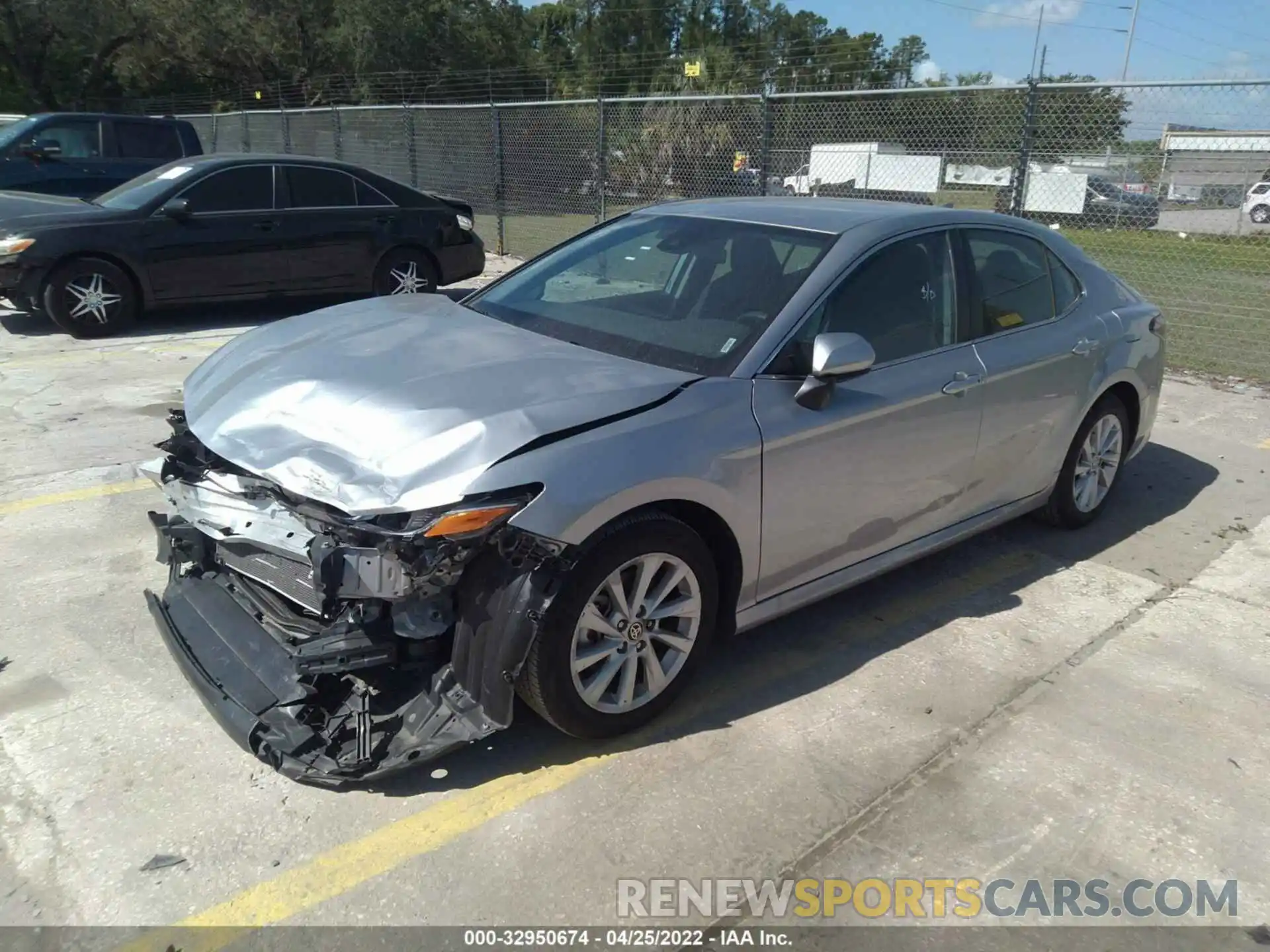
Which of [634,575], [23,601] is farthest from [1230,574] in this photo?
[23,601]

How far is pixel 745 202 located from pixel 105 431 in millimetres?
4234

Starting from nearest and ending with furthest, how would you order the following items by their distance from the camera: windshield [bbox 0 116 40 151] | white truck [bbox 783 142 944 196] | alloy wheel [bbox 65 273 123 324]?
alloy wheel [bbox 65 273 123 324]
windshield [bbox 0 116 40 151]
white truck [bbox 783 142 944 196]

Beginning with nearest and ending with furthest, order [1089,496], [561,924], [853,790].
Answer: [561,924] < [853,790] < [1089,496]

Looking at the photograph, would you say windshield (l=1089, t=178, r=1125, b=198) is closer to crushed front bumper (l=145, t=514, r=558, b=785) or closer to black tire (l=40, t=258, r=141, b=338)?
black tire (l=40, t=258, r=141, b=338)

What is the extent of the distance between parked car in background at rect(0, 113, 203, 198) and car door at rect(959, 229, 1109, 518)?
11189 mm

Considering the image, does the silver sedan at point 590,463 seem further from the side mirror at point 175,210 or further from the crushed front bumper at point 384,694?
the side mirror at point 175,210

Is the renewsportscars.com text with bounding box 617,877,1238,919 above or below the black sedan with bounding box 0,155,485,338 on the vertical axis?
below

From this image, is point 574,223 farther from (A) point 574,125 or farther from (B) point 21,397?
(B) point 21,397

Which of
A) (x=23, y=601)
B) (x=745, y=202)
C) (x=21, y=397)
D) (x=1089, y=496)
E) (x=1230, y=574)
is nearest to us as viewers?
(x=23, y=601)

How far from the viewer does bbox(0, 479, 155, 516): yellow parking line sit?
480 cm

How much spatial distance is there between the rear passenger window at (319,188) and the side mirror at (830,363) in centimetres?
739

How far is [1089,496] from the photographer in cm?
505

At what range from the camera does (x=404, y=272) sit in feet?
33.0

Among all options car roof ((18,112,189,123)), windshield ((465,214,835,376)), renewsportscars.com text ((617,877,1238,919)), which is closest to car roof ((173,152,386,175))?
car roof ((18,112,189,123))
